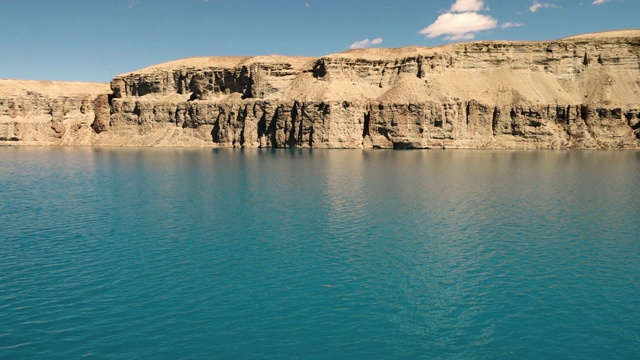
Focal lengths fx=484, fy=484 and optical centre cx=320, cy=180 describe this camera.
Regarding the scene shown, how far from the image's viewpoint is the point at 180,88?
17625cm

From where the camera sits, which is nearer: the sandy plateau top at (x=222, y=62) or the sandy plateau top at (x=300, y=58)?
the sandy plateau top at (x=300, y=58)

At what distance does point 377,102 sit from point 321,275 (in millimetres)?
125469

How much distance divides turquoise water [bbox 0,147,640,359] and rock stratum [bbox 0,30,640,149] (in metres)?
95.0

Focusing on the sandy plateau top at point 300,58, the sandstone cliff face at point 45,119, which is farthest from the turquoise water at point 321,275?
the sandstone cliff face at point 45,119

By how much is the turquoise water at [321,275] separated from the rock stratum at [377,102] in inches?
3742

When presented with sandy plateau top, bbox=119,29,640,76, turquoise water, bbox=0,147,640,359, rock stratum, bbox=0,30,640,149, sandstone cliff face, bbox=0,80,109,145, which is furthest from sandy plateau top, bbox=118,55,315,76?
turquoise water, bbox=0,147,640,359

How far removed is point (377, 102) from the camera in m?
146

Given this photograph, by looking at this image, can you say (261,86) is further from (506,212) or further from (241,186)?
(506,212)

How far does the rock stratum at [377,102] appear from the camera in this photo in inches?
5591

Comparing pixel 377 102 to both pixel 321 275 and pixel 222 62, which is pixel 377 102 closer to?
pixel 222 62

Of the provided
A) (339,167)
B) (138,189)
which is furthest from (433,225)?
(339,167)

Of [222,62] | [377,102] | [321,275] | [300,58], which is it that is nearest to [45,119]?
[222,62]

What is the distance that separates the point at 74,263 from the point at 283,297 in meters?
12.3

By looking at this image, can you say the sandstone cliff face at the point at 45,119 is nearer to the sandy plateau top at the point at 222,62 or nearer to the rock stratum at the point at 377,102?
the rock stratum at the point at 377,102
